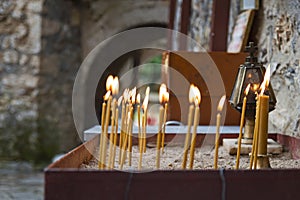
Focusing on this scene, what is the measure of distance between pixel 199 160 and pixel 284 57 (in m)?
0.57

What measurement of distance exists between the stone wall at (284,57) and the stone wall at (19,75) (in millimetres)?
2281

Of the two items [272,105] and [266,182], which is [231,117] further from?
[266,182]

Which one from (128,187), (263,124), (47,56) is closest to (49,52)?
(47,56)

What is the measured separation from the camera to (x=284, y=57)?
164 centimetres

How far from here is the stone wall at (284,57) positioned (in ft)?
4.99

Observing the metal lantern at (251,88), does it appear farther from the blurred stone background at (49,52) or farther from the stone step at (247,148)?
the blurred stone background at (49,52)

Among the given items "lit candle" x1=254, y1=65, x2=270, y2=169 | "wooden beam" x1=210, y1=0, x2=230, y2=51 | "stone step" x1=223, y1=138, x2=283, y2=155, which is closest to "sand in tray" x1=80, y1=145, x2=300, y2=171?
"stone step" x1=223, y1=138, x2=283, y2=155

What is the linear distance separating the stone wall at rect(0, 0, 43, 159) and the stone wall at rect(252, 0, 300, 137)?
228 cm

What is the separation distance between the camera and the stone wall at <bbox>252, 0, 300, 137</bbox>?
4.99 ft

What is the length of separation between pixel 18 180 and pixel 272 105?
2.53 m

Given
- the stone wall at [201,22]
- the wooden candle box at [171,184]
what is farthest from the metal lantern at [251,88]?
the stone wall at [201,22]

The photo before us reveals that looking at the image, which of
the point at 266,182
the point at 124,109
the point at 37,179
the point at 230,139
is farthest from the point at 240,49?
the point at 37,179

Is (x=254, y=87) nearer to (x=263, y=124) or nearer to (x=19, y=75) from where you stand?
(x=263, y=124)

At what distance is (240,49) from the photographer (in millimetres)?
2018
